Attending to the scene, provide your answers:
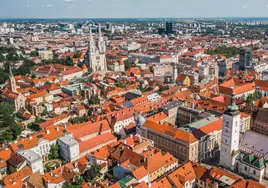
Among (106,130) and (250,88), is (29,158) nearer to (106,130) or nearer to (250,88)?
(106,130)

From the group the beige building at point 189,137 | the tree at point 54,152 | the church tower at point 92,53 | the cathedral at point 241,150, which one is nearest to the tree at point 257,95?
the beige building at point 189,137

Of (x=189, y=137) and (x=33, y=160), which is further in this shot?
(x=189, y=137)

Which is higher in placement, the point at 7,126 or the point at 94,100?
the point at 94,100

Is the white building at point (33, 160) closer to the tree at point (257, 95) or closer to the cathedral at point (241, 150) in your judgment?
the cathedral at point (241, 150)

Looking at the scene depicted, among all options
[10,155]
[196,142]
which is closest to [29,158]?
[10,155]

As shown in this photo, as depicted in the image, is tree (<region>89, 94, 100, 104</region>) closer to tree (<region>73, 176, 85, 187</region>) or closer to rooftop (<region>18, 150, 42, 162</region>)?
rooftop (<region>18, 150, 42, 162</region>)

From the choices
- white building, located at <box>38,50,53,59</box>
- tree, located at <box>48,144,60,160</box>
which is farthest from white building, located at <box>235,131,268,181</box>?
white building, located at <box>38,50,53,59</box>

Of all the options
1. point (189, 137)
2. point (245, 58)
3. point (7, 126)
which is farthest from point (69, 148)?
point (245, 58)

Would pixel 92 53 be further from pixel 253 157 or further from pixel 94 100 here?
pixel 253 157
